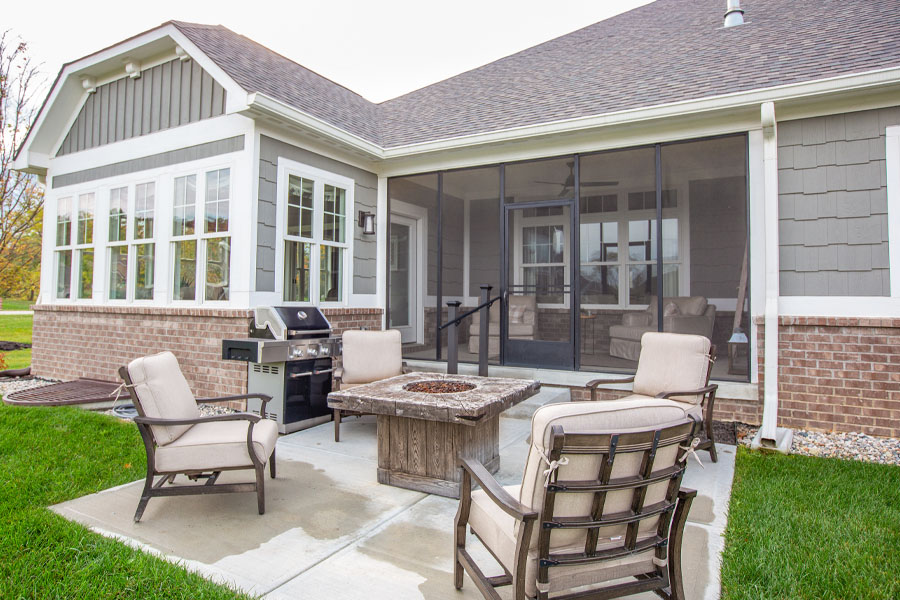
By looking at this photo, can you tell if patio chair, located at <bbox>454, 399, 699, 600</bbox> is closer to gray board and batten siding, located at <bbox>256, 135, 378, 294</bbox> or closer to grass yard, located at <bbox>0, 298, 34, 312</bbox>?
gray board and batten siding, located at <bbox>256, 135, 378, 294</bbox>

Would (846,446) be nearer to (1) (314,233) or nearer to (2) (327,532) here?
(2) (327,532)

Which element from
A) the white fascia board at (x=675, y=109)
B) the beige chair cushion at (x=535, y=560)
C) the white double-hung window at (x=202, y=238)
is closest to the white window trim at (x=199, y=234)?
the white double-hung window at (x=202, y=238)

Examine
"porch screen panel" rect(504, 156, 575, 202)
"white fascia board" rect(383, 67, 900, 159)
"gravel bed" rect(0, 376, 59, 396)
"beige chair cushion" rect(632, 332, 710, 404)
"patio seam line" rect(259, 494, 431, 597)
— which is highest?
"porch screen panel" rect(504, 156, 575, 202)

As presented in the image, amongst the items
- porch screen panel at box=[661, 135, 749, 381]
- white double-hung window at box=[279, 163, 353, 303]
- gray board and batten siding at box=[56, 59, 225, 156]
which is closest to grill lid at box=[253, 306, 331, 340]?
white double-hung window at box=[279, 163, 353, 303]

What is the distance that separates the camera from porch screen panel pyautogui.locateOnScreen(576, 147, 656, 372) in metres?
8.73

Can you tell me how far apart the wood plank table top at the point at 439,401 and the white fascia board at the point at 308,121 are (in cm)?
304

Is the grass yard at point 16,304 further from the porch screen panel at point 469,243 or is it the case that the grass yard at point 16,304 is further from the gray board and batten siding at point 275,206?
the gray board and batten siding at point 275,206

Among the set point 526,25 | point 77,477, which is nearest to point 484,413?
point 77,477

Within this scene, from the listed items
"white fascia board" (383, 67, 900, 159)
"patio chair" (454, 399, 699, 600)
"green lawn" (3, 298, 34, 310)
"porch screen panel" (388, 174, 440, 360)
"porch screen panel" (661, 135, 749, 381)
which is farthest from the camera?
"green lawn" (3, 298, 34, 310)

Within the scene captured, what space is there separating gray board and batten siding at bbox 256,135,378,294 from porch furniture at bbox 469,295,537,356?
5.97 ft

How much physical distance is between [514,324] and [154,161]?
5.33 metres

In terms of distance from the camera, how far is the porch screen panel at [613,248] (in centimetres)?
873

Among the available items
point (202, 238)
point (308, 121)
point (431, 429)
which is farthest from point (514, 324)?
point (431, 429)

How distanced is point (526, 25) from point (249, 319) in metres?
13.8
